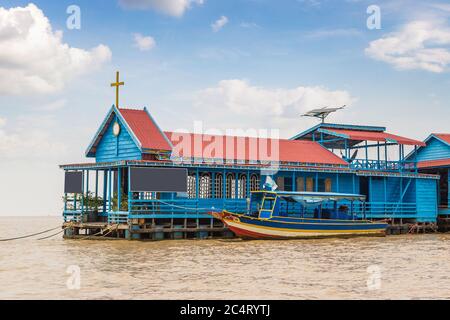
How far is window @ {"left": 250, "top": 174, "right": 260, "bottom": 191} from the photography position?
32.2 m

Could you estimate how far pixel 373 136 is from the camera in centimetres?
3822

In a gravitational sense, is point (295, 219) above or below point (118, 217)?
below

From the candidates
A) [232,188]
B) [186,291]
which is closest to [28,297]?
[186,291]

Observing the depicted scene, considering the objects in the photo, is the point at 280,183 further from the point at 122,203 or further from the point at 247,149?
the point at 122,203

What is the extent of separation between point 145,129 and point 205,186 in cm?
416

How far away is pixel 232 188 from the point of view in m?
31.5

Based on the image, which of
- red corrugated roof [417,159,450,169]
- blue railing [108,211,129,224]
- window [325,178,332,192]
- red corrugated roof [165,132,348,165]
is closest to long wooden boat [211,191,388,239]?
window [325,178,332,192]

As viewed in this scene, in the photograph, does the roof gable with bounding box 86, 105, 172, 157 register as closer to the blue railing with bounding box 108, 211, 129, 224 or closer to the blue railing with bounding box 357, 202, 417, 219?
the blue railing with bounding box 108, 211, 129, 224

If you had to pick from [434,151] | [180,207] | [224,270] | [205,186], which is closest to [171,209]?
[180,207]

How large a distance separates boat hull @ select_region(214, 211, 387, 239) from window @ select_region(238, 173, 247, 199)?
145 inches

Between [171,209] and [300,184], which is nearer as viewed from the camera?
[171,209]
